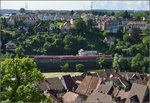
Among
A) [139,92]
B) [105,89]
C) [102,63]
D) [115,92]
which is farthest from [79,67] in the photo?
[139,92]

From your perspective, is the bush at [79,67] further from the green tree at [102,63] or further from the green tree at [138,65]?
the green tree at [138,65]

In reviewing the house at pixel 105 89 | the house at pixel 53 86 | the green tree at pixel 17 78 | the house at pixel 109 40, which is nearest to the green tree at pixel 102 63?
the house at pixel 109 40

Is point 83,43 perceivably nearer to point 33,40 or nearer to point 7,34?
point 33,40

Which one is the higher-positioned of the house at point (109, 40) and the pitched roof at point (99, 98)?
the pitched roof at point (99, 98)

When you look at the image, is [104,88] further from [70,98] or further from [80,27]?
[80,27]

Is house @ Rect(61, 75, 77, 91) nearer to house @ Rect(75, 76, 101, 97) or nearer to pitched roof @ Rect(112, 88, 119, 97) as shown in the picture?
house @ Rect(75, 76, 101, 97)

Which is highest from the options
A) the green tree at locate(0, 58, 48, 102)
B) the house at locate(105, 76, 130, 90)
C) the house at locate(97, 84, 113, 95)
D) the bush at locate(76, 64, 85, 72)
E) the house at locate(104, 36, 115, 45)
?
the green tree at locate(0, 58, 48, 102)

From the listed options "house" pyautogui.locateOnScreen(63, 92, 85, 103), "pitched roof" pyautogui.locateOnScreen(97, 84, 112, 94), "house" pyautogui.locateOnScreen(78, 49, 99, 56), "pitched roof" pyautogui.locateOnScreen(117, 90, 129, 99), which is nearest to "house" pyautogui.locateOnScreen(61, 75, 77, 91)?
"pitched roof" pyautogui.locateOnScreen(97, 84, 112, 94)

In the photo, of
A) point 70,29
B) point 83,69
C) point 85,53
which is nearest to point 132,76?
point 83,69
